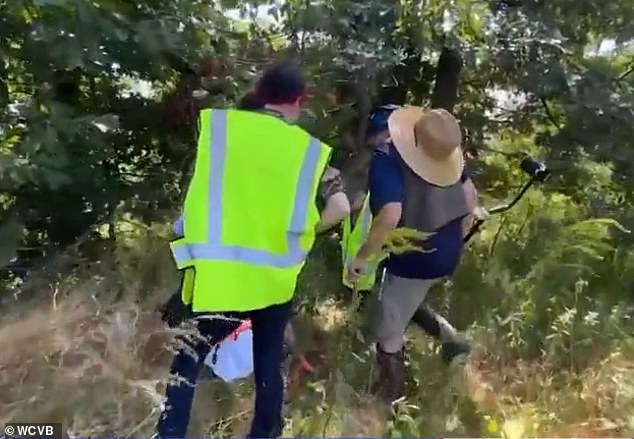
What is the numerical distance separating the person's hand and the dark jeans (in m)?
0.46

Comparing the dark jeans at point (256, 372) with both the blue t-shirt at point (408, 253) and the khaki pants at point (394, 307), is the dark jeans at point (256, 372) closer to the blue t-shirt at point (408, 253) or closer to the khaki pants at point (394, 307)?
the blue t-shirt at point (408, 253)

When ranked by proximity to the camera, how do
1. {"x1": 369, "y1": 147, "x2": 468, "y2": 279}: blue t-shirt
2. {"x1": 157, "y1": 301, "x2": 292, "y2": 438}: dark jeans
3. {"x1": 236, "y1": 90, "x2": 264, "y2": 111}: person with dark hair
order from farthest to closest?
{"x1": 369, "y1": 147, "x2": 468, "y2": 279}: blue t-shirt → {"x1": 157, "y1": 301, "x2": 292, "y2": 438}: dark jeans → {"x1": 236, "y1": 90, "x2": 264, "y2": 111}: person with dark hair

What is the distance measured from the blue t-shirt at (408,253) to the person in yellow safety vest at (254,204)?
26cm

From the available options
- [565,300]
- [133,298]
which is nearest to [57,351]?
[133,298]

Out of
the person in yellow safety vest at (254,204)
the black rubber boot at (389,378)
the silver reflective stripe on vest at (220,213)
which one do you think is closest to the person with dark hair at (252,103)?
the person in yellow safety vest at (254,204)

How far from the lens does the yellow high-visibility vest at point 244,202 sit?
3488 mm

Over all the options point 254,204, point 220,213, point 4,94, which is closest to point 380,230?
point 254,204

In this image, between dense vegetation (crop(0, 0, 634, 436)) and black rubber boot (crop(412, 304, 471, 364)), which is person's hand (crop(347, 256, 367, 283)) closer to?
dense vegetation (crop(0, 0, 634, 436))

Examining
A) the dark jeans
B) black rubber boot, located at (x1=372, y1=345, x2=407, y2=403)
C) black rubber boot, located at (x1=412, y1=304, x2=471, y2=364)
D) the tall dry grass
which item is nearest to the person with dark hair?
the dark jeans

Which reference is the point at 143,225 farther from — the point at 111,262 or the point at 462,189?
the point at 462,189

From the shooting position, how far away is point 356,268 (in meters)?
4.13

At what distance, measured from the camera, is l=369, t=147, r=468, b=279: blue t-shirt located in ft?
12.7

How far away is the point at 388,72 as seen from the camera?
4.59 metres

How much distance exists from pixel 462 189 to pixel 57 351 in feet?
6.59
